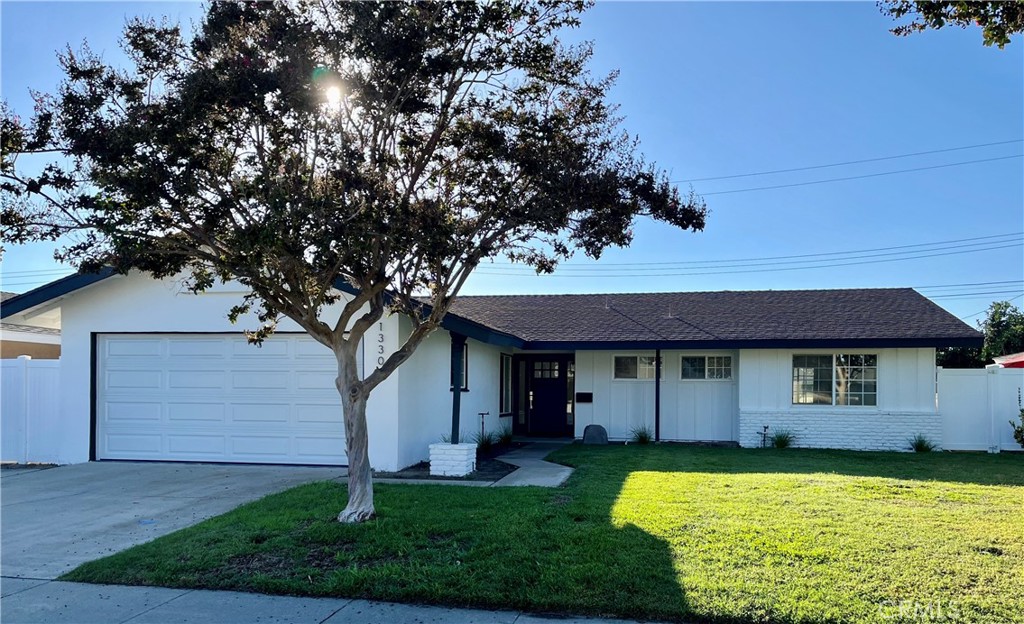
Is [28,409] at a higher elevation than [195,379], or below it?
below

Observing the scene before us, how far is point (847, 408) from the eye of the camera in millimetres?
17562

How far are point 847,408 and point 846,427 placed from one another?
1.39 ft

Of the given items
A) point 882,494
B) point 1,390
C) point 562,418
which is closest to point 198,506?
point 1,390

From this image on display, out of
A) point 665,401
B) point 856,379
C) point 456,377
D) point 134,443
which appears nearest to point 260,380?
point 134,443

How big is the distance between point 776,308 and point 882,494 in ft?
32.6

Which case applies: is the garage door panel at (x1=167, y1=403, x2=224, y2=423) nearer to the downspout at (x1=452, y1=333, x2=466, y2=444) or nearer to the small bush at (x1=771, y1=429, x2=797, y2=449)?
the downspout at (x1=452, y1=333, x2=466, y2=444)

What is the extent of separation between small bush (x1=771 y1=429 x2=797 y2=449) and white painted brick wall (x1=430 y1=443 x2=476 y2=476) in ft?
26.9

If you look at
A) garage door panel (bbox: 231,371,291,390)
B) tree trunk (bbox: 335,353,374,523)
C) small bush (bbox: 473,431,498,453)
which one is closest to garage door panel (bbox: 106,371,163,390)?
garage door panel (bbox: 231,371,291,390)

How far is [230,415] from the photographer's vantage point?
1412 cm

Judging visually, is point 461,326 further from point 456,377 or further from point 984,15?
point 984,15

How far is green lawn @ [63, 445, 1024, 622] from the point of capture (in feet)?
19.7

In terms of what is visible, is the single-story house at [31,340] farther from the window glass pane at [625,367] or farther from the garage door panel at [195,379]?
the window glass pane at [625,367]

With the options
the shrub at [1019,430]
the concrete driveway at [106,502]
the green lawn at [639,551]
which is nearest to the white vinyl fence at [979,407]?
the shrub at [1019,430]

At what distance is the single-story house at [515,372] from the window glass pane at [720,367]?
0.10 ft
